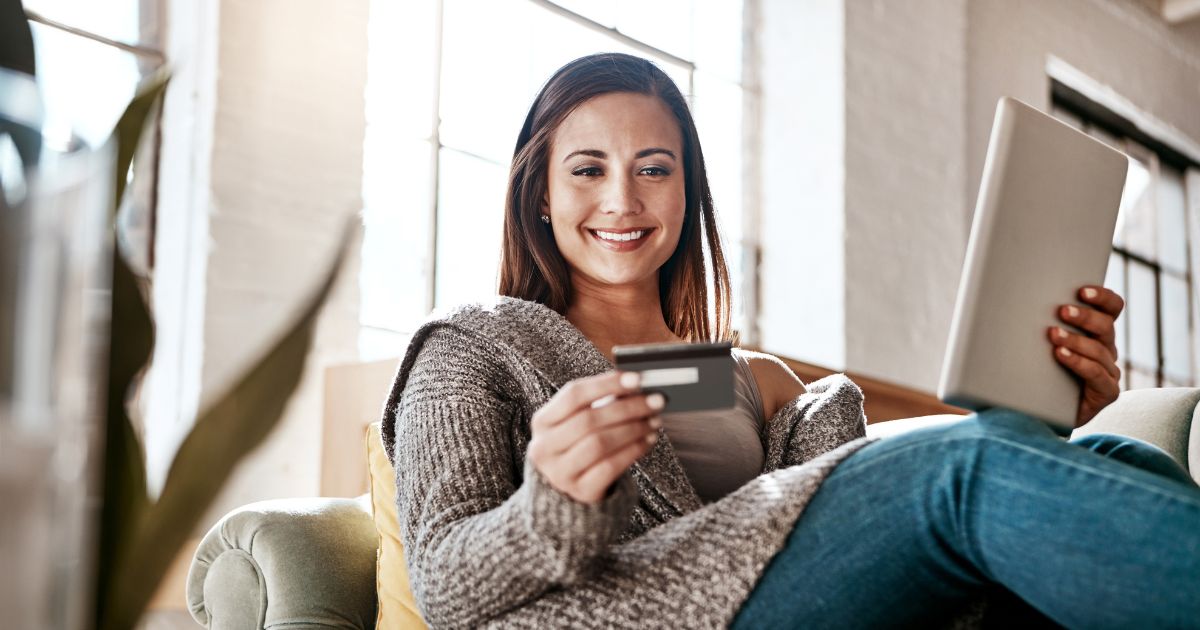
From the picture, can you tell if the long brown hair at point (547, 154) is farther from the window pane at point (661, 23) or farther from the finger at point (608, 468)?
the window pane at point (661, 23)

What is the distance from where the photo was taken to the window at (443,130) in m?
2.93

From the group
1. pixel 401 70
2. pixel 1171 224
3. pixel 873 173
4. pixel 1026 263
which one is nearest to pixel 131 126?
pixel 1026 263

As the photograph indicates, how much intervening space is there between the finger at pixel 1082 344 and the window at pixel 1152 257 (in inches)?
174

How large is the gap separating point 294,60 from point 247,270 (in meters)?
0.51

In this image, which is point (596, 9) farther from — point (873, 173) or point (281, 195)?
point (281, 195)

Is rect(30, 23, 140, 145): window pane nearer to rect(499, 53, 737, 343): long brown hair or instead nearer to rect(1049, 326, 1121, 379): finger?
rect(499, 53, 737, 343): long brown hair

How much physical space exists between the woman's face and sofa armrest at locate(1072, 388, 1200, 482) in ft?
2.10

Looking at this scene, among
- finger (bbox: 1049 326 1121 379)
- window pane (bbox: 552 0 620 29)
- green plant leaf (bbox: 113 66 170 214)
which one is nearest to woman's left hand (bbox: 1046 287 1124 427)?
A: finger (bbox: 1049 326 1121 379)

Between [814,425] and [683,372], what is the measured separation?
1.96ft

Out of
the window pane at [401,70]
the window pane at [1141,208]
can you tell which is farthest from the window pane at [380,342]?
the window pane at [1141,208]

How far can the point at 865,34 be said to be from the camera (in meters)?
4.14

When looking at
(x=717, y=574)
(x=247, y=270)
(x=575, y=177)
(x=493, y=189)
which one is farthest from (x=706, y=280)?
(x=493, y=189)

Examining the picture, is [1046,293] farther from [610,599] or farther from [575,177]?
[575,177]

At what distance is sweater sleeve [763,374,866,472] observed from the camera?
141 centimetres
